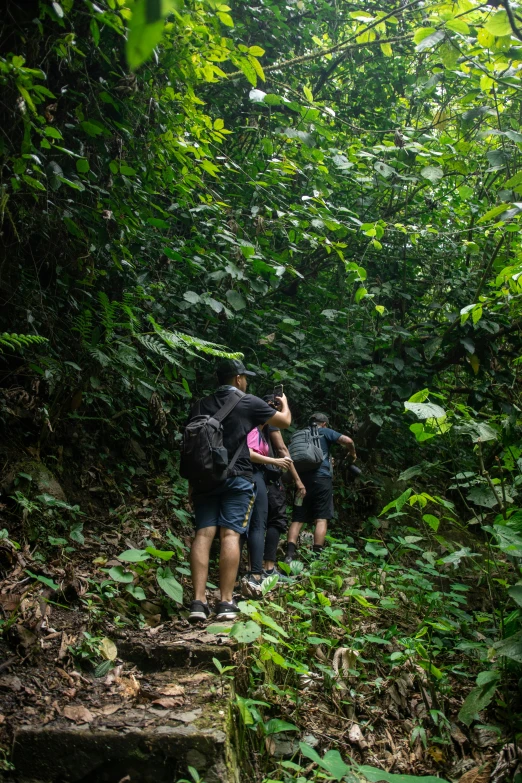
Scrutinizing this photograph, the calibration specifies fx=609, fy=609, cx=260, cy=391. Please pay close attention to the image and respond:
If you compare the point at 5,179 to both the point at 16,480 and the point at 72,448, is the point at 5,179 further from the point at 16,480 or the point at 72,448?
the point at 72,448

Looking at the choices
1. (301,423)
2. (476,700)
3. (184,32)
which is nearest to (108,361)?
(184,32)

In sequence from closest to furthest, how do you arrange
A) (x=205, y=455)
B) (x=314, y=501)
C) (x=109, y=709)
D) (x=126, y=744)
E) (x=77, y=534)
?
(x=126, y=744) < (x=109, y=709) < (x=205, y=455) < (x=77, y=534) < (x=314, y=501)

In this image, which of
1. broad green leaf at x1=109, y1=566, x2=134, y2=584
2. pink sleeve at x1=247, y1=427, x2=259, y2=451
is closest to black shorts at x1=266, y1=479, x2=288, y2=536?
pink sleeve at x1=247, y1=427, x2=259, y2=451

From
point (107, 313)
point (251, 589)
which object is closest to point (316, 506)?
point (251, 589)

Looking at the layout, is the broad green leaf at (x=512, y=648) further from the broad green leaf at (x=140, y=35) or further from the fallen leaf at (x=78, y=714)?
the broad green leaf at (x=140, y=35)

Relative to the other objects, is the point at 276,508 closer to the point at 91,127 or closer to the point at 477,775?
the point at 477,775

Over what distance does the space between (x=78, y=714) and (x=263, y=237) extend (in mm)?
5550

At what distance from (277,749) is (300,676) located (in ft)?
2.03

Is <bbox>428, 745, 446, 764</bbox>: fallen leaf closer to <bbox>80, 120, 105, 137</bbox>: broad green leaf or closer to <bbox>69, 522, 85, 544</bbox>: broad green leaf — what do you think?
<bbox>69, 522, 85, 544</bbox>: broad green leaf

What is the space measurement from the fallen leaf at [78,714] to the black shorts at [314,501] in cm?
435

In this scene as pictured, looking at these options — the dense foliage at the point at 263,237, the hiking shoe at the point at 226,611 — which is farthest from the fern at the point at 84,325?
the hiking shoe at the point at 226,611

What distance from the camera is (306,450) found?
6906mm

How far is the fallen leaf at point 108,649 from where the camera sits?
11.2ft

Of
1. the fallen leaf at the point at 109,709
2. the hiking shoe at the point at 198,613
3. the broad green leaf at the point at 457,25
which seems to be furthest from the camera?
the hiking shoe at the point at 198,613
